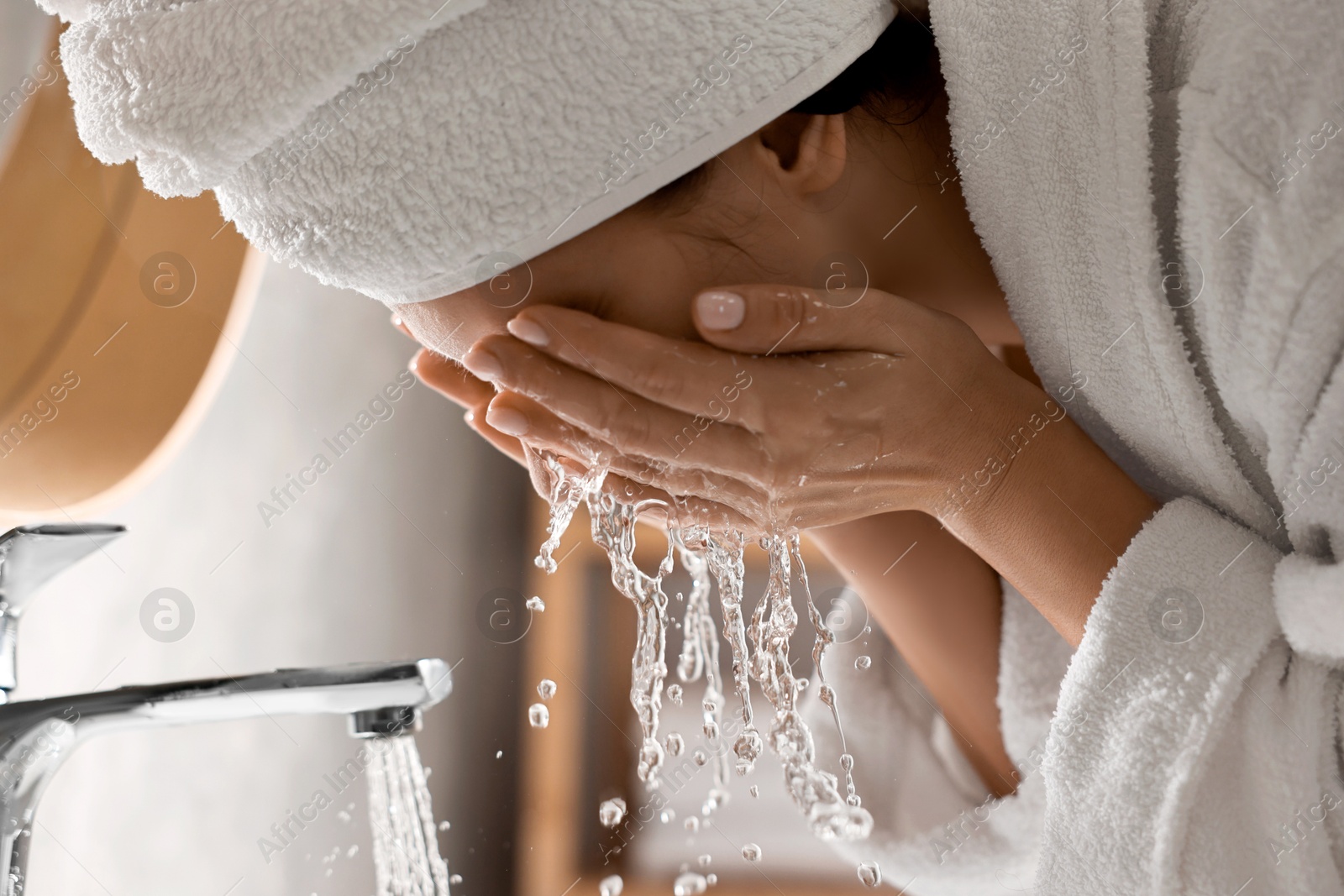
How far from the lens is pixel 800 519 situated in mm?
530

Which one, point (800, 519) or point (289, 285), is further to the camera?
point (289, 285)

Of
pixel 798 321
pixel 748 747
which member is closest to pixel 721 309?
pixel 798 321

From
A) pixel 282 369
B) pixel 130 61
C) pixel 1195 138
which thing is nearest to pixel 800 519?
pixel 1195 138

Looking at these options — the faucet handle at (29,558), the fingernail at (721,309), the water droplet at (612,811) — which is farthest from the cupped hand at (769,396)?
the water droplet at (612,811)

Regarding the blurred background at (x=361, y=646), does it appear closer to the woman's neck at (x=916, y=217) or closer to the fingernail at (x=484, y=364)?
the woman's neck at (x=916, y=217)

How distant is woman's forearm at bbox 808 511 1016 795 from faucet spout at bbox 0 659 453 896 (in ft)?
1.10

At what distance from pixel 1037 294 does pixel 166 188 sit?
1.34ft

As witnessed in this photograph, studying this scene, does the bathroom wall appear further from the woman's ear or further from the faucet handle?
the woman's ear

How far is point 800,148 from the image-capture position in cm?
46

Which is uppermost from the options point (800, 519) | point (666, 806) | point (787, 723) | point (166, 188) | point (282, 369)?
point (166, 188)

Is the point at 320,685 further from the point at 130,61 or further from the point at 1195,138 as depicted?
the point at 1195,138

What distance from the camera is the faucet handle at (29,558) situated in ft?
1.61

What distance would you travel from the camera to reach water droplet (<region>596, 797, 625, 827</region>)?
2.98 feet

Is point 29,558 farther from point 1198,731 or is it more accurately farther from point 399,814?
point 1198,731
